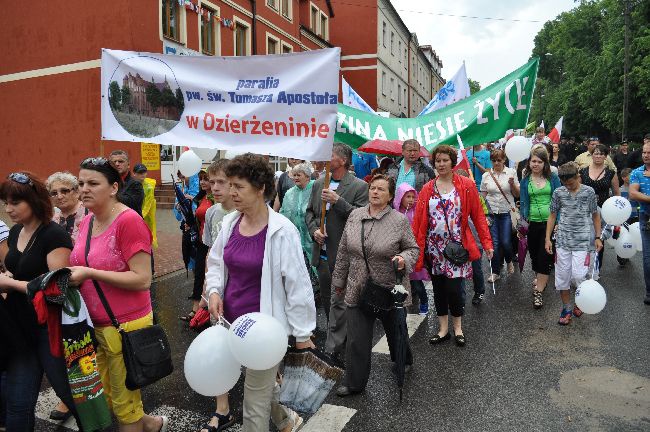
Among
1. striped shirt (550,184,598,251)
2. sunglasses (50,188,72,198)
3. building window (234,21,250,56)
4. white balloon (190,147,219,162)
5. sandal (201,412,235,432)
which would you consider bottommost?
Answer: sandal (201,412,235,432)

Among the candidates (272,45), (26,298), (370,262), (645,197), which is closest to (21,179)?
(26,298)

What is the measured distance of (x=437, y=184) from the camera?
5.10m

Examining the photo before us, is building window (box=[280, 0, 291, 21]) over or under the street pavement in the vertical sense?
over

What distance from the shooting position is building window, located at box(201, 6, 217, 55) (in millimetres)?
20859

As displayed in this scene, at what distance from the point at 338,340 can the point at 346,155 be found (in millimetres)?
1733

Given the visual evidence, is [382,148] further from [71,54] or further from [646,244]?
[71,54]

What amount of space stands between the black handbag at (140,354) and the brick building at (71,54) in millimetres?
14860

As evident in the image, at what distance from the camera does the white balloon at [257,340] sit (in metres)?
2.48

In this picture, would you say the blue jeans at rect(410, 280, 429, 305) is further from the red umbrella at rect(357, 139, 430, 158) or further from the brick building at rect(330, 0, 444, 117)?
the brick building at rect(330, 0, 444, 117)

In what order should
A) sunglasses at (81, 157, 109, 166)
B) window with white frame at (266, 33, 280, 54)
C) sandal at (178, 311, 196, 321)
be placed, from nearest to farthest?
1. sunglasses at (81, 157, 109, 166)
2. sandal at (178, 311, 196, 321)
3. window with white frame at (266, 33, 280, 54)

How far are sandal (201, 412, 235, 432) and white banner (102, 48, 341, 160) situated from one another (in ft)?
6.36

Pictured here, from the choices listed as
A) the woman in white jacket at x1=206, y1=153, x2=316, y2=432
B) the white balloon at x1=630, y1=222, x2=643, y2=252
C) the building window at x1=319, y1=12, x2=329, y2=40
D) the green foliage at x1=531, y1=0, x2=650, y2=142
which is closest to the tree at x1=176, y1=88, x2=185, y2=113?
the woman in white jacket at x1=206, y1=153, x2=316, y2=432

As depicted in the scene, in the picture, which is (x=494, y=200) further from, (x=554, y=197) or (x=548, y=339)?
(x=548, y=339)

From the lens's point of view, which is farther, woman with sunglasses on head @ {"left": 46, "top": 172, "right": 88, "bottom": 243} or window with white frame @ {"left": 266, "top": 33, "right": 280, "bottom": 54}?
window with white frame @ {"left": 266, "top": 33, "right": 280, "bottom": 54}
